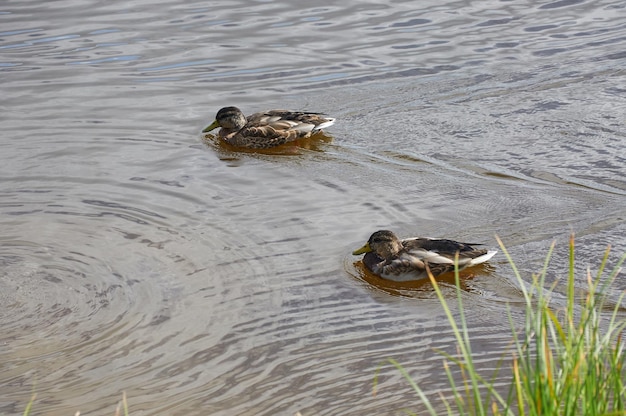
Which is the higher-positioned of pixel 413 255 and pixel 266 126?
pixel 266 126

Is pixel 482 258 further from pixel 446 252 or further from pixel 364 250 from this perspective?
pixel 364 250

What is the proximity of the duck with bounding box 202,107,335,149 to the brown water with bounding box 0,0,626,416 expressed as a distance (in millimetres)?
213

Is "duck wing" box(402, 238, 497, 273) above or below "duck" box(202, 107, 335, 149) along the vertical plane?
below

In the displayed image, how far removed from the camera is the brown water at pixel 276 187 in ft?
20.7

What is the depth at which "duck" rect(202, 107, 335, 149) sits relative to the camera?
414 inches

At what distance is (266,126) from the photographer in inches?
420

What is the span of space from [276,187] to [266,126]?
4.93 feet

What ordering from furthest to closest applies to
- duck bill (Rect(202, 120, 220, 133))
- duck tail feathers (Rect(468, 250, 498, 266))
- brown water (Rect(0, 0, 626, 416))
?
duck bill (Rect(202, 120, 220, 133)), duck tail feathers (Rect(468, 250, 498, 266)), brown water (Rect(0, 0, 626, 416))

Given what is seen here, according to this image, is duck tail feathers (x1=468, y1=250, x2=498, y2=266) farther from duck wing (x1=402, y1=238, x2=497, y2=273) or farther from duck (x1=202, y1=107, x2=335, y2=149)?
duck (x1=202, y1=107, x2=335, y2=149)

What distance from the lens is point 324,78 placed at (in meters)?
12.4

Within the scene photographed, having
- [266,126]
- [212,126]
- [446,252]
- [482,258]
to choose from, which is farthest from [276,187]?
[482,258]

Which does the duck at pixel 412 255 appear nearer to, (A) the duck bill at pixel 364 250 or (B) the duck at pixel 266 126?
(A) the duck bill at pixel 364 250

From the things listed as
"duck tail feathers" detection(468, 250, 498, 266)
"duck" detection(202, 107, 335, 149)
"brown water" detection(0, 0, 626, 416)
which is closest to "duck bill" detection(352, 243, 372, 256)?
"brown water" detection(0, 0, 626, 416)

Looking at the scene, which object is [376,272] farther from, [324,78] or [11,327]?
[324,78]
